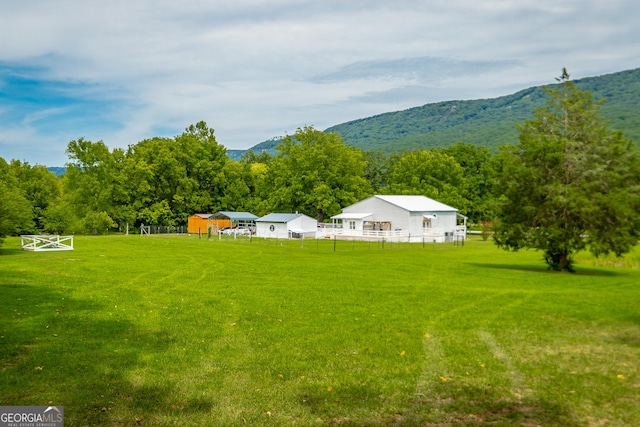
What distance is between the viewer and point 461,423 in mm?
7223

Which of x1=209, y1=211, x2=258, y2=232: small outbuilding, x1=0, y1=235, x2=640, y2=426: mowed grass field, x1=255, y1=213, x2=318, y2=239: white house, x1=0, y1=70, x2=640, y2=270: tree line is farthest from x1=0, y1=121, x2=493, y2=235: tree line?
x1=0, y1=235, x2=640, y2=426: mowed grass field

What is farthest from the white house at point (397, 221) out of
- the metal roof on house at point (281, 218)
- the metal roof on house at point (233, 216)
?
the metal roof on house at point (233, 216)

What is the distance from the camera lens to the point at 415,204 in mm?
60344

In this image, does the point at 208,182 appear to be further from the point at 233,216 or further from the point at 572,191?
the point at 572,191

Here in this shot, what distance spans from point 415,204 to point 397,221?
13.2 ft

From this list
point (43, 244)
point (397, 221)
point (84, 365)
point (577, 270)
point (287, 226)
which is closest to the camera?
point (84, 365)

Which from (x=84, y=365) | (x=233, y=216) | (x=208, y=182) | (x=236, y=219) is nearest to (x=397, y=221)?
(x=236, y=219)

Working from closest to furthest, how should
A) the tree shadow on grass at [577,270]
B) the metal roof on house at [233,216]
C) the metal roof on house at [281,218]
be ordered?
1. the tree shadow on grass at [577,270]
2. the metal roof on house at [281,218]
3. the metal roof on house at [233,216]

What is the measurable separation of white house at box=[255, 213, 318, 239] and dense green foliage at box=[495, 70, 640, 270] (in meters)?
33.3

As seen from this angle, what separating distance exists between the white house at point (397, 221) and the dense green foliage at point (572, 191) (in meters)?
25.0

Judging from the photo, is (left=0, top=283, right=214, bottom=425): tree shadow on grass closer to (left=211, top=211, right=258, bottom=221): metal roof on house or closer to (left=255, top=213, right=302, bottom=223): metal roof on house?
(left=255, top=213, right=302, bottom=223): metal roof on house

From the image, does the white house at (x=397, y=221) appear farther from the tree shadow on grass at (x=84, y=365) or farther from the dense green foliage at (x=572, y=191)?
the tree shadow on grass at (x=84, y=365)

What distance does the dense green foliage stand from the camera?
1040 inches

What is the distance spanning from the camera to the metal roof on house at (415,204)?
57969 mm
